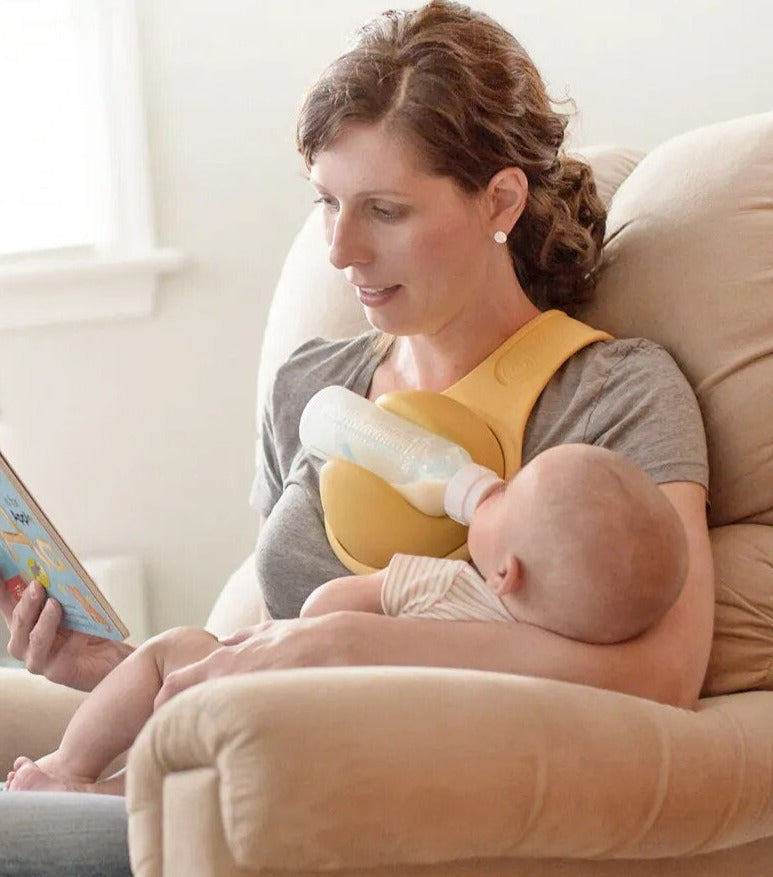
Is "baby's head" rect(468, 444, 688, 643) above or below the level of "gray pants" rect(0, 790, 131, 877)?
above

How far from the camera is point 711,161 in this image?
5.56 ft

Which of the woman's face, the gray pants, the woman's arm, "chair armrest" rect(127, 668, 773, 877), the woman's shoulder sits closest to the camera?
"chair armrest" rect(127, 668, 773, 877)

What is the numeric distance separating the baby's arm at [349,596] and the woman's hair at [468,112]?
0.44m

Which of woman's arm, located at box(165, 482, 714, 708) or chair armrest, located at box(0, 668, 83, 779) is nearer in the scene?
woman's arm, located at box(165, 482, 714, 708)

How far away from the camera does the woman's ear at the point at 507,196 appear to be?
1.65m

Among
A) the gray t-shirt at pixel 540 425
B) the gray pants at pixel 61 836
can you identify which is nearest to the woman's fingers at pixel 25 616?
the gray t-shirt at pixel 540 425

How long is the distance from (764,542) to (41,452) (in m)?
1.47

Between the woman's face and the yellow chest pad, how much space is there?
0.27 ft

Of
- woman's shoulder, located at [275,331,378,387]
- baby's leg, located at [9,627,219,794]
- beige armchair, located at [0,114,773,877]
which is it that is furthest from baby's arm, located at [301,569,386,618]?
woman's shoulder, located at [275,331,378,387]

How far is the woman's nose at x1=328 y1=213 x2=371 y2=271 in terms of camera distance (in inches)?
62.6

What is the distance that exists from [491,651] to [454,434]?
0.29 m

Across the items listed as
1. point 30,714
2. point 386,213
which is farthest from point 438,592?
point 30,714

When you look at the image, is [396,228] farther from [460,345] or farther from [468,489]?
[468,489]

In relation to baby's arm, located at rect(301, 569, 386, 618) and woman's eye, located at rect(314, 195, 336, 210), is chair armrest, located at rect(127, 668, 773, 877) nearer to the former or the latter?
baby's arm, located at rect(301, 569, 386, 618)
